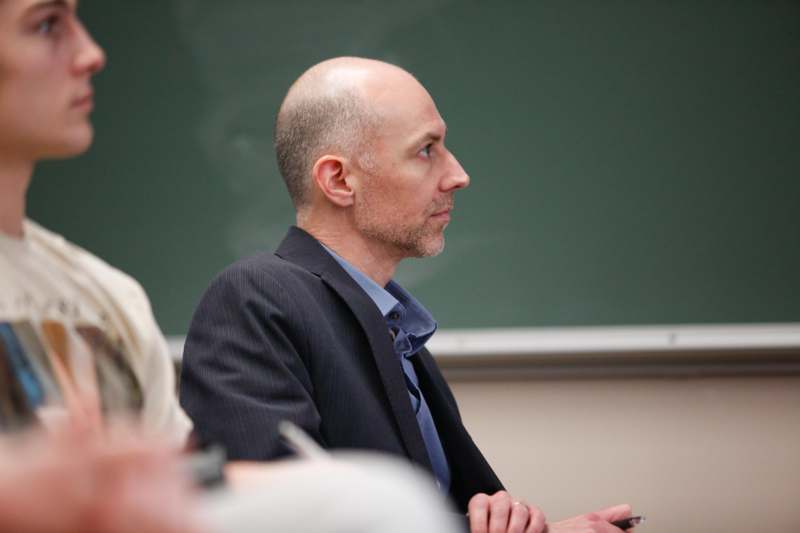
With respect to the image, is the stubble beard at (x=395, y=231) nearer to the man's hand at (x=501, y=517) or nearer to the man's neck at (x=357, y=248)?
the man's neck at (x=357, y=248)

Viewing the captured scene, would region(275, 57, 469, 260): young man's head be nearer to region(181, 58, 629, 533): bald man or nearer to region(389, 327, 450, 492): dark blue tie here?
region(181, 58, 629, 533): bald man

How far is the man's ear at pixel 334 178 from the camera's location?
1951mm

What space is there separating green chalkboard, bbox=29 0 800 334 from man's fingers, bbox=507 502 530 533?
1.45m

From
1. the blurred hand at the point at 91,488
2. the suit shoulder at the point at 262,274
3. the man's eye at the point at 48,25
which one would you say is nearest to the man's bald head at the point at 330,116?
the suit shoulder at the point at 262,274

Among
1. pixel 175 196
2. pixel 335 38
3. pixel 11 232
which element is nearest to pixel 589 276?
pixel 335 38

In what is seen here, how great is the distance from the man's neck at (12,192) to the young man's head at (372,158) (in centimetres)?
101

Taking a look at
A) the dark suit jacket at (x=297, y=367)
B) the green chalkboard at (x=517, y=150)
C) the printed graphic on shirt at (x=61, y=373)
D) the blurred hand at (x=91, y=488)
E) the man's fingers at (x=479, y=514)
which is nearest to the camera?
the blurred hand at (x=91, y=488)

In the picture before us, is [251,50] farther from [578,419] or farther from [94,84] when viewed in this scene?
[578,419]

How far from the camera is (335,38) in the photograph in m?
3.16

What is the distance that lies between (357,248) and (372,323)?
9.2 inches

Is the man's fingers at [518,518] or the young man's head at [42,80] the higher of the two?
the young man's head at [42,80]

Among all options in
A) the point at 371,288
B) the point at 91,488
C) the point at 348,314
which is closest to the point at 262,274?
the point at 348,314

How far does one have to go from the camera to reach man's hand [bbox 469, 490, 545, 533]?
1648 millimetres

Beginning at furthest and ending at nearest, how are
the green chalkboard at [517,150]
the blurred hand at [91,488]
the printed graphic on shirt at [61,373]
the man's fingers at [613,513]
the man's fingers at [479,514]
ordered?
the green chalkboard at [517,150] < the man's fingers at [613,513] < the man's fingers at [479,514] < the printed graphic on shirt at [61,373] < the blurred hand at [91,488]
